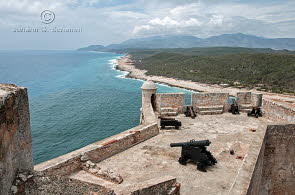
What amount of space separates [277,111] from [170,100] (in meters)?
4.92

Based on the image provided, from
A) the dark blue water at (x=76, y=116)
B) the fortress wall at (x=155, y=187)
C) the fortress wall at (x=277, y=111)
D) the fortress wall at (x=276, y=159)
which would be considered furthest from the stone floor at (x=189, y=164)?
the dark blue water at (x=76, y=116)

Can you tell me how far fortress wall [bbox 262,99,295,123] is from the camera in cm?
1018

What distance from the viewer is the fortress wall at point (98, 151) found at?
665 cm

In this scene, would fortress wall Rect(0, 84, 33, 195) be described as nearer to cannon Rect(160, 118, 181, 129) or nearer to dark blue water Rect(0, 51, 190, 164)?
cannon Rect(160, 118, 181, 129)

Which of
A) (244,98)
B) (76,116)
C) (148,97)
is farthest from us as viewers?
(76,116)

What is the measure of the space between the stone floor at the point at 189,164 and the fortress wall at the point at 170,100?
4.26 ft

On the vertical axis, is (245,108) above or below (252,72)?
above

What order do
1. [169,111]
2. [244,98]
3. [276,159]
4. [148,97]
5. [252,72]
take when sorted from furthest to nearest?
1. [252,72]
2. [244,98]
3. [148,97]
4. [169,111]
5. [276,159]

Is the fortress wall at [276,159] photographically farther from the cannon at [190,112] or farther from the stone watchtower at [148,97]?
the stone watchtower at [148,97]

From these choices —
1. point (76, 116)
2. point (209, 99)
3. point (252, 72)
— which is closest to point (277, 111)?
point (209, 99)

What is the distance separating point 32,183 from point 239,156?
266 inches

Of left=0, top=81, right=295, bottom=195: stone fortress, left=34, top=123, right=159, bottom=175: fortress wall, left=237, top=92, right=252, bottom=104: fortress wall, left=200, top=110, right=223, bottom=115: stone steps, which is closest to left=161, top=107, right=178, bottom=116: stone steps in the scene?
left=0, top=81, right=295, bottom=195: stone fortress

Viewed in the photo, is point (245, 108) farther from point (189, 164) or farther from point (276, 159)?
point (189, 164)

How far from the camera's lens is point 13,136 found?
3291 millimetres
